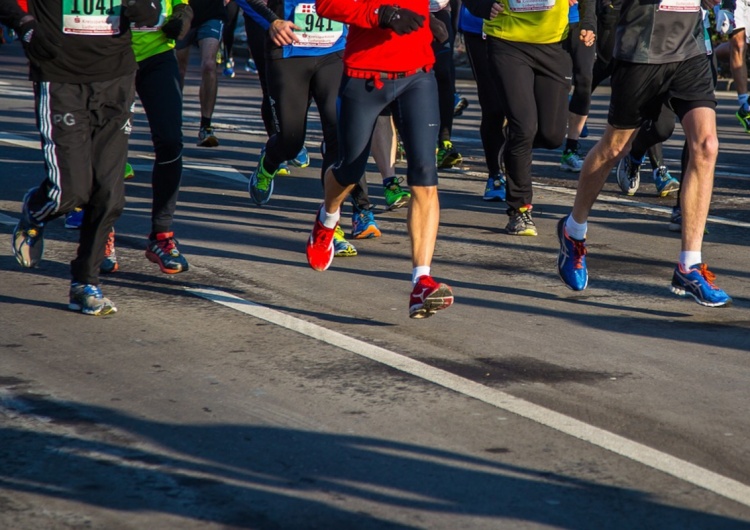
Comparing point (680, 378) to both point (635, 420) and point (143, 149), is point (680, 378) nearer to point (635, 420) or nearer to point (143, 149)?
point (635, 420)

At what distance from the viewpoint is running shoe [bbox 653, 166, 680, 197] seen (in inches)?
409

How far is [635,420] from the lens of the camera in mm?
4742

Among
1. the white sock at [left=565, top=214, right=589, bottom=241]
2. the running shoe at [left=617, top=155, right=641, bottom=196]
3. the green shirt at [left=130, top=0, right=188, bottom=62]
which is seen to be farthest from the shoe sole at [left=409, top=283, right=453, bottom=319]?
the running shoe at [left=617, top=155, right=641, bottom=196]

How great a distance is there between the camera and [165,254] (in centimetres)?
725

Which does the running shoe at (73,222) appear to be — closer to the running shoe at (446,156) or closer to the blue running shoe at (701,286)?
the blue running shoe at (701,286)

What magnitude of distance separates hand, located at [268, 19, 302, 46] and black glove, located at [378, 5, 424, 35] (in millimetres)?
1579

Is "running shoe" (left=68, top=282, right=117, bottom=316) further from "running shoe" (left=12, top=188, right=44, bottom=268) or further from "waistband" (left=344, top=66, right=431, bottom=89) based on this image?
"waistband" (left=344, top=66, right=431, bottom=89)

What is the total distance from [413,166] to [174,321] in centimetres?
136

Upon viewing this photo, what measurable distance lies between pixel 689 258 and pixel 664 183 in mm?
3850

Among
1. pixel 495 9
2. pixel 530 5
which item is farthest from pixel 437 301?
pixel 530 5

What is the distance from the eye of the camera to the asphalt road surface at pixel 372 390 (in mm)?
3947

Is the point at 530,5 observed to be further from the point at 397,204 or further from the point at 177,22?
the point at 177,22

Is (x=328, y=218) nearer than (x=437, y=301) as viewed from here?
No

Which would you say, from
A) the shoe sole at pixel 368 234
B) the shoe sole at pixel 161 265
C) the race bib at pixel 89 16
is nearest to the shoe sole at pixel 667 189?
the shoe sole at pixel 368 234
